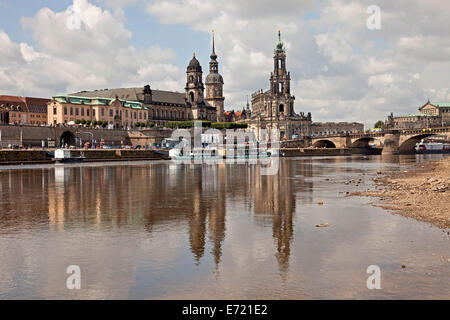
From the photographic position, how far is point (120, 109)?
144250 mm

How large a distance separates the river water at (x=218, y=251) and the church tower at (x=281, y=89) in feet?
535

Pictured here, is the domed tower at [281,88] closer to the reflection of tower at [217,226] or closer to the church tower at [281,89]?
the church tower at [281,89]

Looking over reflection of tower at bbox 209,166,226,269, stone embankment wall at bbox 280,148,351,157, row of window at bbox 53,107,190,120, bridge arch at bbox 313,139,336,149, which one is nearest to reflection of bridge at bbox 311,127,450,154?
bridge arch at bbox 313,139,336,149

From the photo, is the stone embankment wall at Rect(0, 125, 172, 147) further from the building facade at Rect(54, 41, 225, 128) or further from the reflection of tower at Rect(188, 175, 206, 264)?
the reflection of tower at Rect(188, 175, 206, 264)

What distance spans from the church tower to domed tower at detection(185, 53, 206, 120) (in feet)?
94.6

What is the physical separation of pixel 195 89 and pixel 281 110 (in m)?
36.6

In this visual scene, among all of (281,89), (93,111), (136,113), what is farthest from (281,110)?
(93,111)

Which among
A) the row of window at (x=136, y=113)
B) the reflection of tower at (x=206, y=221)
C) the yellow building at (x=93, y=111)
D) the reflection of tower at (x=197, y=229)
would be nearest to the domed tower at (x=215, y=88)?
the row of window at (x=136, y=113)

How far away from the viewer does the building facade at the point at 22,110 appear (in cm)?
13764

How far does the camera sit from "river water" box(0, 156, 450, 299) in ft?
36.0

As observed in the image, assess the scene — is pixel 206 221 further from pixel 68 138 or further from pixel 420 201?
pixel 68 138

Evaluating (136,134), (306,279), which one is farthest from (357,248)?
(136,134)
